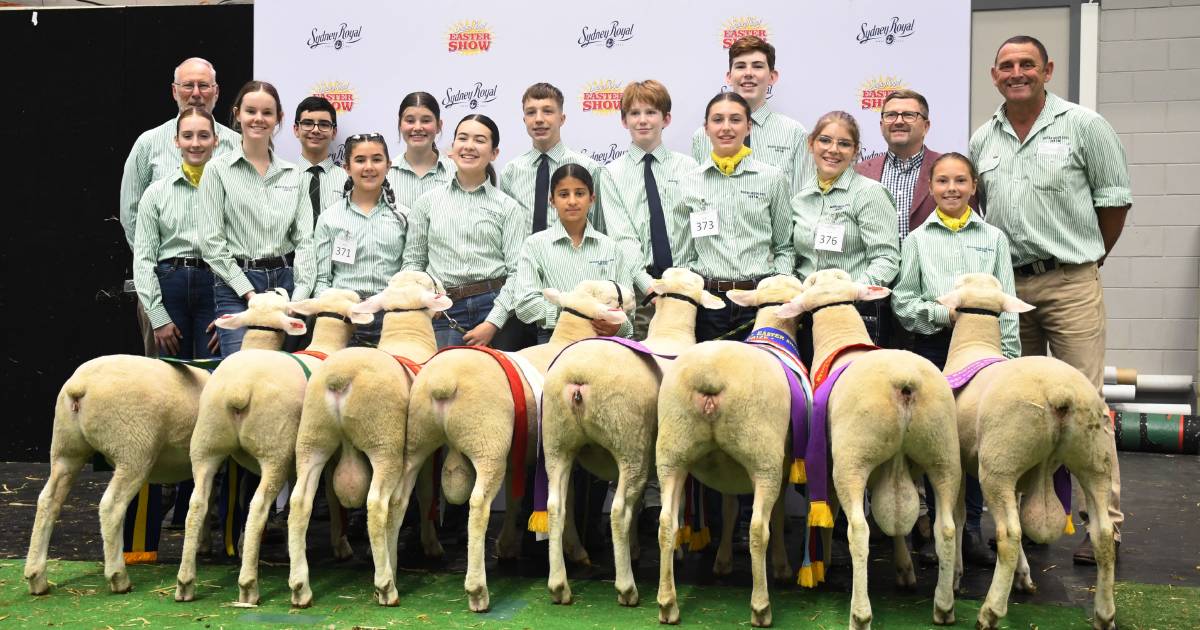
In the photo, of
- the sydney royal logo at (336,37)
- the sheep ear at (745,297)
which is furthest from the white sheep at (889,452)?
the sydney royal logo at (336,37)

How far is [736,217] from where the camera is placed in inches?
250

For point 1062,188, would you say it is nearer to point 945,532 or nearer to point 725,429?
point 945,532

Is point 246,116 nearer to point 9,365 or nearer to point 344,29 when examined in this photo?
point 344,29

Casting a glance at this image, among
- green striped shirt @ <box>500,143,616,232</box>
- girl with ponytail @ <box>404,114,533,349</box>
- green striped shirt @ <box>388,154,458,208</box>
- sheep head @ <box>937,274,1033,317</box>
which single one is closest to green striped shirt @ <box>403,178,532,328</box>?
girl with ponytail @ <box>404,114,533,349</box>

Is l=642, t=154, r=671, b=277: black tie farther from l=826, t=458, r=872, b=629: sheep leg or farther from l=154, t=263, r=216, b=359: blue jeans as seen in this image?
l=154, t=263, r=216, b=359: blue jeans

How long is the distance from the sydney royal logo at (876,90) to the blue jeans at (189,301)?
13.2 ft

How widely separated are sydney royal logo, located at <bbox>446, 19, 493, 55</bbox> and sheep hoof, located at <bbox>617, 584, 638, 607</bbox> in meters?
4.06

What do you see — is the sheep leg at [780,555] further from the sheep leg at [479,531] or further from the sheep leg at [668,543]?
the sheep leg at [479,531]

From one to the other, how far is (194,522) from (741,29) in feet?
14.5

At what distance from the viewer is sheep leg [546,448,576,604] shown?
16.4 feet

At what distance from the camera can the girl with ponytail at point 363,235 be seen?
6625 mm

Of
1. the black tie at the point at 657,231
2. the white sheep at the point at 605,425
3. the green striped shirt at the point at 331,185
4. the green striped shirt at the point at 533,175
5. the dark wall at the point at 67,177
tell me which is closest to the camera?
the white sheep at the point at 605,425

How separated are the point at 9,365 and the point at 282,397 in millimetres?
5252

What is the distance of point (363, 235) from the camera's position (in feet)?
21.9
